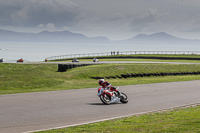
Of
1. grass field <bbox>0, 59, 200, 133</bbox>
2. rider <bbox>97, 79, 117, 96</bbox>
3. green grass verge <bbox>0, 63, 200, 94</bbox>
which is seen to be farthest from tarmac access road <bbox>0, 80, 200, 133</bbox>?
green grass verge <bbox>0, 63, 200, 94</bbox>

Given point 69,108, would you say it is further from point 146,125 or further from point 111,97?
point 146,125

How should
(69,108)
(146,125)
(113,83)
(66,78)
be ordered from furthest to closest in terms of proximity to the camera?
(66,78) < (113,83) < (69,108) < (146,125)

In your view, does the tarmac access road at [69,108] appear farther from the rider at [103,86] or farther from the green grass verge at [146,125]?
the green grass verge at [146,125]

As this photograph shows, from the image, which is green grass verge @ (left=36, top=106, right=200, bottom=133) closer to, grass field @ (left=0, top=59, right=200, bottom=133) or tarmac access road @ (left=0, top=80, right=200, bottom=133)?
grass field @ (left=0, top=59, right=200, bottom=133)

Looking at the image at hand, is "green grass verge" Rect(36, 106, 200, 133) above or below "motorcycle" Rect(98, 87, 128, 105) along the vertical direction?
below

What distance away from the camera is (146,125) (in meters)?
9.92

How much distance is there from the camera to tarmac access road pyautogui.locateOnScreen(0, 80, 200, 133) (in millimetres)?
11023

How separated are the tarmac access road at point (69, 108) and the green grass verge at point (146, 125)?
92 centimetres

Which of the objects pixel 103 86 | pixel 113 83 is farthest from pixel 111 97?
pixel 113 83

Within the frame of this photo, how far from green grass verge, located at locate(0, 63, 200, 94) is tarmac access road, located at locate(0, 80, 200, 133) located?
18.3 feet

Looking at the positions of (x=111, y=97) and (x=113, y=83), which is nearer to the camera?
(x=111, y=97)

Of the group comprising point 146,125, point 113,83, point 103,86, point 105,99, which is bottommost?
point 146,125

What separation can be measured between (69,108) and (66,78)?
17086 mm

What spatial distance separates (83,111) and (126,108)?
2.17 metres
